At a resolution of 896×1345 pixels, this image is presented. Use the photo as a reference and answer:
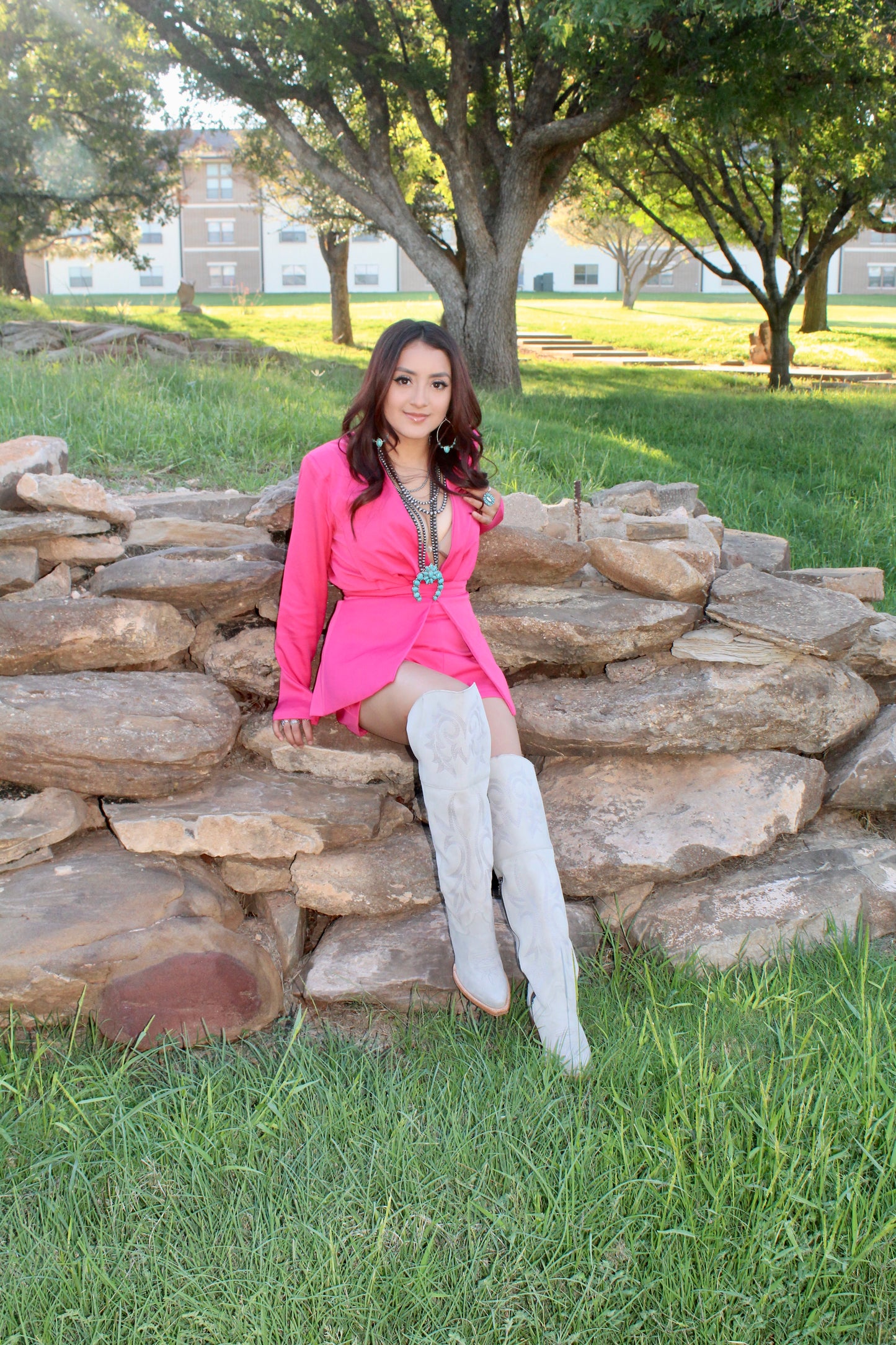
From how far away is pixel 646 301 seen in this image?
3866 cm

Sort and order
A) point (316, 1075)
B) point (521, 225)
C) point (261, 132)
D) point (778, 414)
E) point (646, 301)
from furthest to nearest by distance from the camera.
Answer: point (646, 301), point (261, 132), point (521, 225), point (778, 414), point (316, 1075)

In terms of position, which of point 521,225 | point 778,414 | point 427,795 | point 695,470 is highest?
point 521,225

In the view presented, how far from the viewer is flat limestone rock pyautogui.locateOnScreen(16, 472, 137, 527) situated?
3264mm

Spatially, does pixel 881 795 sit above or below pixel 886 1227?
above

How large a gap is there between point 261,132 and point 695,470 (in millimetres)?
10761

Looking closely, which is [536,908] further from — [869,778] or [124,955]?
[869,778]

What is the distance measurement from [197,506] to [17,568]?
2.70ft

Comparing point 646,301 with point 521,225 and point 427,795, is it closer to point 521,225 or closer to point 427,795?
point 521,225

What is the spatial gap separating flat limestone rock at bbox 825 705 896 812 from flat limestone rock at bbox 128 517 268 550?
7.05 ft

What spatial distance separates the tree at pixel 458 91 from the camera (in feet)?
32.2

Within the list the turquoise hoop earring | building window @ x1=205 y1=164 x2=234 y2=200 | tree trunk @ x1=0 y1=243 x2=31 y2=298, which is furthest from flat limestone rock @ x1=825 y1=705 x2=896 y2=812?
building window @ x1=205 y1=164 x2=234 y2=200

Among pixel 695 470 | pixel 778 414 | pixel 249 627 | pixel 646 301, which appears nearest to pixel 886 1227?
pixel 249 627

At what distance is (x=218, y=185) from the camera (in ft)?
160

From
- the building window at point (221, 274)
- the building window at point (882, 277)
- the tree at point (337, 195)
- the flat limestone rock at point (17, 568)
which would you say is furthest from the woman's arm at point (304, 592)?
the building window at point (882, 277)
